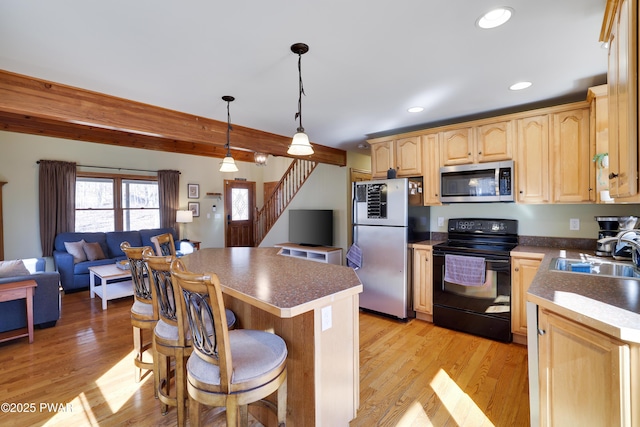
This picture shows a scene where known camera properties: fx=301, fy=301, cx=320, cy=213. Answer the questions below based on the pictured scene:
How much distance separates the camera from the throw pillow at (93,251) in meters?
5.09

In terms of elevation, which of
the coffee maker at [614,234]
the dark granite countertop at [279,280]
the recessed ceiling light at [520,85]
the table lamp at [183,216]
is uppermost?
the recessed ceiling light at [520,85]

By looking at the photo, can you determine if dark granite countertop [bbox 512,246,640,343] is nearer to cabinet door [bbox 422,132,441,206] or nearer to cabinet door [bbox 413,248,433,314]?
cabinet door [bbox 413,248,433,314]

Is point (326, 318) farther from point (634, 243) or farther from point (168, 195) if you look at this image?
point (168, 195)

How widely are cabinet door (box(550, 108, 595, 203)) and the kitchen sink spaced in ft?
2.33

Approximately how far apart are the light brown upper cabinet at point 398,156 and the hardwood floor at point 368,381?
1.92 metres

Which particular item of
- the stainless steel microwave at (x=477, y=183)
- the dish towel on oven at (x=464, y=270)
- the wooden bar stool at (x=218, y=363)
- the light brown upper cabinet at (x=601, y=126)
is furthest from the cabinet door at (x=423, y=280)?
the wooden bar stool at (x=218, y=363)

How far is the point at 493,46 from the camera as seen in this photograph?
193cm

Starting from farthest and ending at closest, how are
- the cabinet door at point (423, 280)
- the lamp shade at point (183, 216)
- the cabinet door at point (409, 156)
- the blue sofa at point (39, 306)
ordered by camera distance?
the lamp shade at point (183, 216)
the cabinet door at point (409, 156)
the cabinet door at point (423, 280)
the blue sofa at point (39, 306)

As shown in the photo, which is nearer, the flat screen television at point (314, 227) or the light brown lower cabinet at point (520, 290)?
the light brown lower cabinet at point (520, 290)

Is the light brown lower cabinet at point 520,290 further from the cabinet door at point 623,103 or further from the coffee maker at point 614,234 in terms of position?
the cabinet door at point 623,103

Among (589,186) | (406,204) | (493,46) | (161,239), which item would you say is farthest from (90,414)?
(589,186)

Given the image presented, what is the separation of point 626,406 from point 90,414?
286cm

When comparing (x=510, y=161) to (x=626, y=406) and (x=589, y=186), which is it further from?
(x=626, y=406)

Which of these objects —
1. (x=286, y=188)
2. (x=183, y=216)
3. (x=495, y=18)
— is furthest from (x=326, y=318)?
(x=183, y=216)
